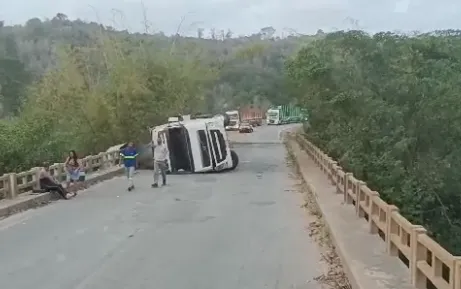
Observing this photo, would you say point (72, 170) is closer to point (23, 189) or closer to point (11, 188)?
point (23, 189)

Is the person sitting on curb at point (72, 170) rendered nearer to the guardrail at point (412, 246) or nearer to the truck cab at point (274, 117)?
the guardrail at point (412, 246)

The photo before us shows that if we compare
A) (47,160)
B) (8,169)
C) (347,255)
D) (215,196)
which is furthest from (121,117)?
(347,255)

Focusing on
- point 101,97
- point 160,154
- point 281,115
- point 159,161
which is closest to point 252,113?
point 281,115

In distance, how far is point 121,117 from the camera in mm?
37875

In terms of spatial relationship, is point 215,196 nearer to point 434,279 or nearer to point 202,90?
point 434,279

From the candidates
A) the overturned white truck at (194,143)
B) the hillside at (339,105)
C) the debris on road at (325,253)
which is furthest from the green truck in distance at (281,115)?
the debris on road at (325,253)

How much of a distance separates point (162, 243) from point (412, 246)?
6.01 metres

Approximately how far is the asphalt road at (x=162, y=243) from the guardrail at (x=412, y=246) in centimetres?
115

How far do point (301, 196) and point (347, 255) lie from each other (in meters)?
11.8

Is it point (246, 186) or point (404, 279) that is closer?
point (404, 279)

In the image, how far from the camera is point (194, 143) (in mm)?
30922

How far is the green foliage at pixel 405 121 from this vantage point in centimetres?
1895

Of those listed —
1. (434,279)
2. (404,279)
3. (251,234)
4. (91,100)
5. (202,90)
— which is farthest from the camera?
Result: (202,90)

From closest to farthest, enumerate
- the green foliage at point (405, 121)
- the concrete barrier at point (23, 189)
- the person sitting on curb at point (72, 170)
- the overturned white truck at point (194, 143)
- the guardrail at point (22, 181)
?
the concrete barrier at point (23, 189)
the green foliage at point (405, 121)
the guardrail at point (22, 181)
the person sitting on curb at point (72, 170)
the overturned white truck at point (194, 143)
